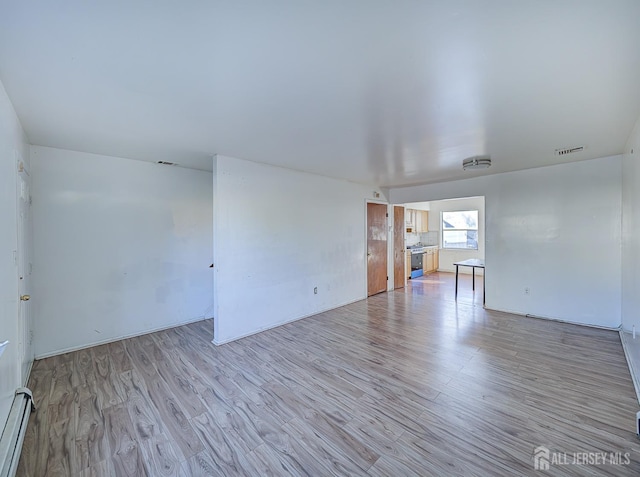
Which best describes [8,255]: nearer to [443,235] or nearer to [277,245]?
[277,245]

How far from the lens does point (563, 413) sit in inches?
79.5

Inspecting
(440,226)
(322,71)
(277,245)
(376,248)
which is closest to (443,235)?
(440,226)

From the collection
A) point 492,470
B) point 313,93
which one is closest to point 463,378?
point 492,470

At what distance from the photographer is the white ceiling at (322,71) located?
115cm

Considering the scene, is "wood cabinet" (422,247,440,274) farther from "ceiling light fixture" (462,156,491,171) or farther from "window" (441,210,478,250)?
"ceiling light fixture" (462,156,491,171)

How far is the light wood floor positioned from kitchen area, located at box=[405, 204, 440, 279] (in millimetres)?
4393

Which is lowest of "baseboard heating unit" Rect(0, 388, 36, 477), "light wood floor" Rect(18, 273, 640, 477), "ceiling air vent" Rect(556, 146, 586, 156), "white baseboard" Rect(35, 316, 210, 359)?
"light wood floor" Rect(18, 273, 640, 477)

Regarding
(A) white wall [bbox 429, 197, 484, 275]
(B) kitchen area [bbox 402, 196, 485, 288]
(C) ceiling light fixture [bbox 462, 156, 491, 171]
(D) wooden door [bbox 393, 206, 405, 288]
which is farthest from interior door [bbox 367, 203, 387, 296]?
(A) white wall [bbox 429, 197, 484, 275]

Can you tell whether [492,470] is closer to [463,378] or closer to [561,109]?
[463,378]

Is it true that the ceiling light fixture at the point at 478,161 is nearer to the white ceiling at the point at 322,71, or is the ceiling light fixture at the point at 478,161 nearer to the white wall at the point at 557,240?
the white ceiling at the point at 322,71

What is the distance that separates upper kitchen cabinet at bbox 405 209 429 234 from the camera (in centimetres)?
828

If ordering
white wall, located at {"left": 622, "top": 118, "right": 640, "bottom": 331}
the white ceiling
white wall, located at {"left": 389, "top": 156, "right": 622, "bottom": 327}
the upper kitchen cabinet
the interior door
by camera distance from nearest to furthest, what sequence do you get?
1. the white ceiling
2. white wall, located at {"left": 622, "top": 118, "right": 640, "bottom": 331}
3. white wall, located at {"left": 389, "top": 156, "right": 622, "bottom": 327}
4. the interior door
5. the upper kitchen cabinet

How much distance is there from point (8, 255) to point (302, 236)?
3.14 meters

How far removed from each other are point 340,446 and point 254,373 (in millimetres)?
1224
